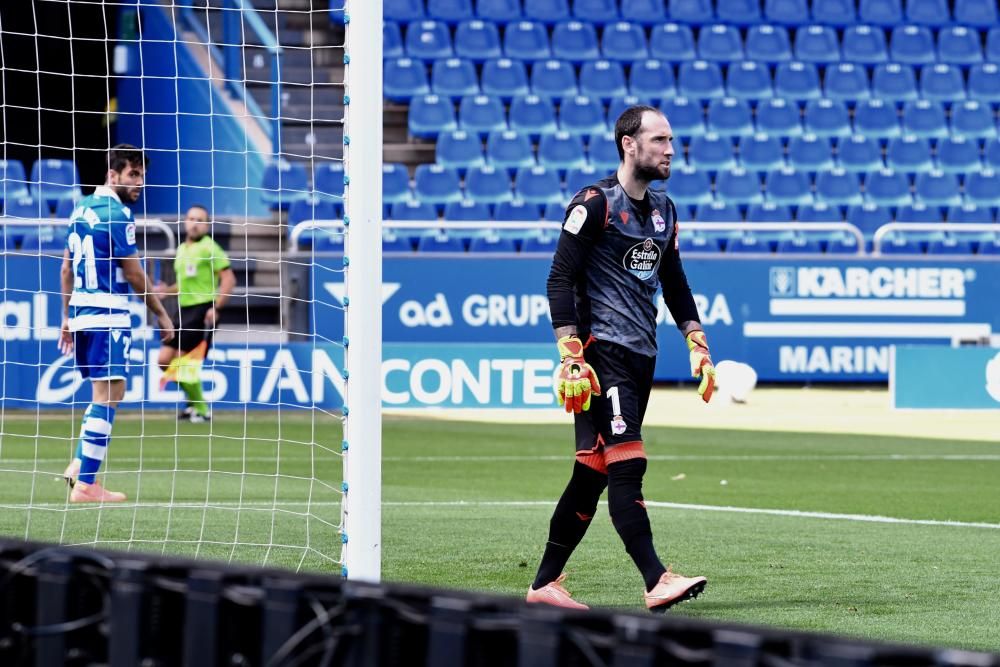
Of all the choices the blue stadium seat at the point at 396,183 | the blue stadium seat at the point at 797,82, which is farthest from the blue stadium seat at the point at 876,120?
the blue stadium seat at the point at 396,183

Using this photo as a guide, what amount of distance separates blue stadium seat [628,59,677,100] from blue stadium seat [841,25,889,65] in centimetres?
299

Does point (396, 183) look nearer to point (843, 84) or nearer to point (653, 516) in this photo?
point (843, 84)

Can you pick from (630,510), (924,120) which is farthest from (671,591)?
(924,120)

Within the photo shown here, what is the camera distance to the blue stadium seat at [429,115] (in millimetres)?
21609

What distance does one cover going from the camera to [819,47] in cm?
2323

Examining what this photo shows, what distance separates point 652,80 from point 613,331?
1667 cm

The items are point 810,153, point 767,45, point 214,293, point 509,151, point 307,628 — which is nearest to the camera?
point 307,628

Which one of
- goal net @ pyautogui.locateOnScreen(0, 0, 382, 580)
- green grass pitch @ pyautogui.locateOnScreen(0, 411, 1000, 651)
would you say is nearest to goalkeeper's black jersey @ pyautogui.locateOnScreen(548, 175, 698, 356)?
goal net @ pyautogui.locateOnScreen(0, 0, 382, 580)

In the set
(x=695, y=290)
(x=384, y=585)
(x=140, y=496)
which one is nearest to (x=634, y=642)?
(x=384, y=585)

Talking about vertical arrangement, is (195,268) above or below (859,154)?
below

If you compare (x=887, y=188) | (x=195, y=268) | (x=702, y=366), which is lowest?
(x=702, y=366)

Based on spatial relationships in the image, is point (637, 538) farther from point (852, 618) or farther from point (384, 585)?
point (384, 585)

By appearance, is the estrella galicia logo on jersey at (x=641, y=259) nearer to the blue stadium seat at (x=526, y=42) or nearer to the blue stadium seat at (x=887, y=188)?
the blue stadium seat at (x=887, y=188)

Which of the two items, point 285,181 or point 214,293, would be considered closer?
point 214,293
